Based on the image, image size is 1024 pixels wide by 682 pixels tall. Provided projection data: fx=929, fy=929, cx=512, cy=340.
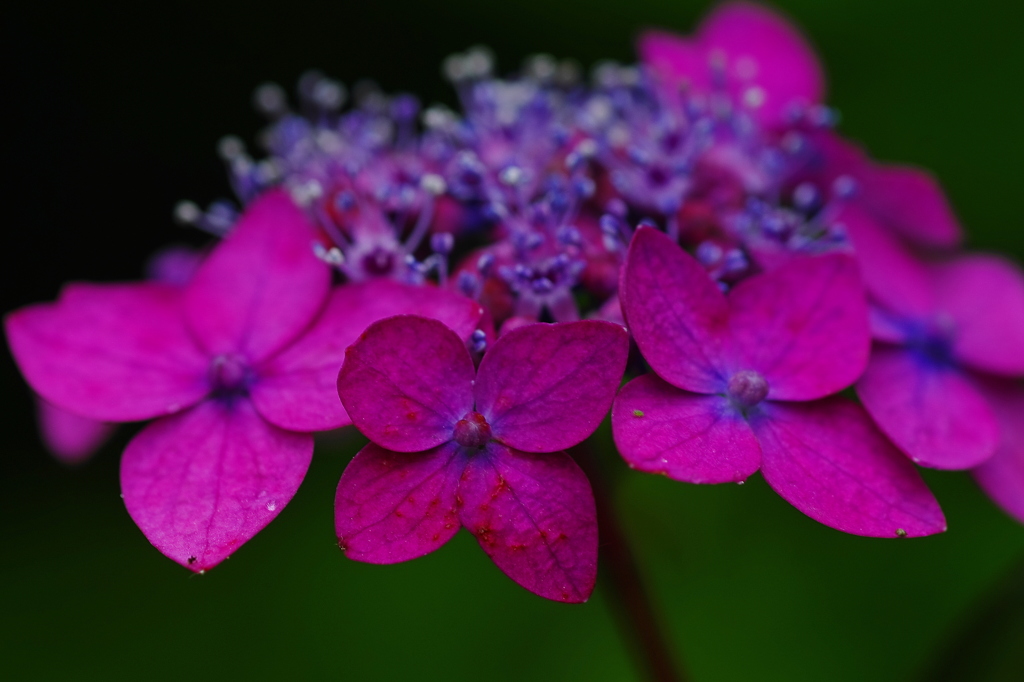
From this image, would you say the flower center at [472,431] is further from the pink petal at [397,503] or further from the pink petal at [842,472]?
the pink petal at [842,472]

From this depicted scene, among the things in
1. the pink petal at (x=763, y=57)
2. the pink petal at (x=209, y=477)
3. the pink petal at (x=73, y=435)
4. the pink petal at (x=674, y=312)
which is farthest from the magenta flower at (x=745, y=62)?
the pink petal at (x=73, y=435)

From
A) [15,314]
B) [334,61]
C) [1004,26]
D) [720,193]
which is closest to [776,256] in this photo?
[720,193]

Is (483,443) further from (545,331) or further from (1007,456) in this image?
(1007,456)

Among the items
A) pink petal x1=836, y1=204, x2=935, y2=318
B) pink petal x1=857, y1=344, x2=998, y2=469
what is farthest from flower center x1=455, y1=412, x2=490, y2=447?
pink petal x1=836, y1=204, x2=935, y2=318

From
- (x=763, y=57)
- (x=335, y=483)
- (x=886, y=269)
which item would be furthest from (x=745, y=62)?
(x=335, y=483)

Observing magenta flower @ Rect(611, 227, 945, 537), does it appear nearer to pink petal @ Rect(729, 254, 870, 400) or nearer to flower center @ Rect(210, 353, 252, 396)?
pink petal @ Rect(729, 254, 870, 400)

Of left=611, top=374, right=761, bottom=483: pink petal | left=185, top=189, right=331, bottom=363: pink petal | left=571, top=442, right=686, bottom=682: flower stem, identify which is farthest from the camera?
left=571, top=442, right=686, bottom=682: flower stem

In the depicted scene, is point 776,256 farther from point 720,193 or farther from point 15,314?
point 15,314
